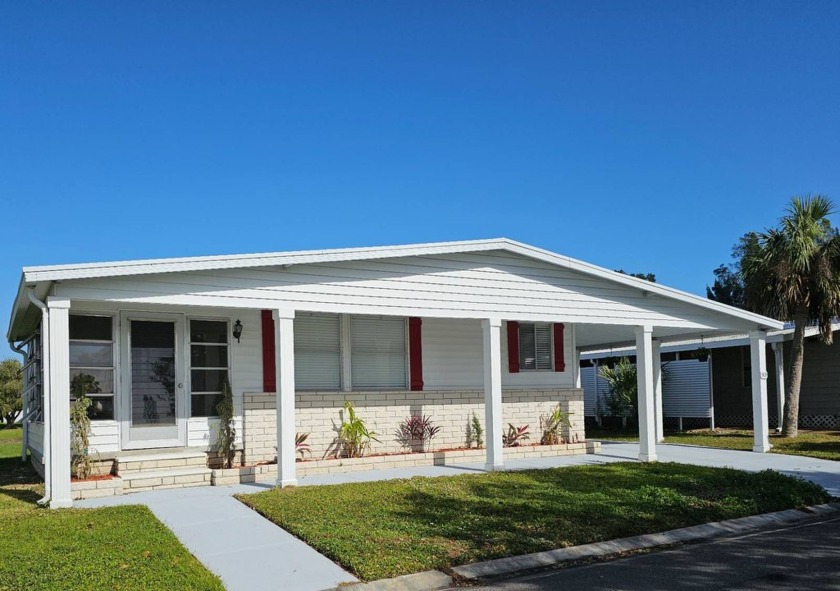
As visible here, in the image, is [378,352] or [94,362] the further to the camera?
[378,352]

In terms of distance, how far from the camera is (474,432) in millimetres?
14758

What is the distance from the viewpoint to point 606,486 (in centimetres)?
1027

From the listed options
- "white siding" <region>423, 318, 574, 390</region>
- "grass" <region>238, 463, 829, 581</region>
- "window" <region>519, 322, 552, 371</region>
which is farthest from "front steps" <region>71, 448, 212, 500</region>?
"window" <region>519, 322, 552, 371</region>

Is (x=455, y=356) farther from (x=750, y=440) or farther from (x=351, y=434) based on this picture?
(x=750, y=440)

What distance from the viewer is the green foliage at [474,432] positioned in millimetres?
14703

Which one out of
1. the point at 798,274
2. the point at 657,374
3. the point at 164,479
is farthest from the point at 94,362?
the point at 798,274

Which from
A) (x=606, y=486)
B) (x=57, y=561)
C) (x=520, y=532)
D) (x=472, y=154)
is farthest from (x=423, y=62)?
(x=57, y=561)

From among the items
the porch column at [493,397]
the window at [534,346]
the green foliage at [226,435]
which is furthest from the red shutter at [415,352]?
the green foliage at [226,435]

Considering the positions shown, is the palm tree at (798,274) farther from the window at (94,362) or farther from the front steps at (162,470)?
the window at (94,362)

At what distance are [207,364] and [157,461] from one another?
183 cm

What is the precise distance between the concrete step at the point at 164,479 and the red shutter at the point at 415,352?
14.7 ft

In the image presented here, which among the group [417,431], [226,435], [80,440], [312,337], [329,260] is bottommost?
[417,431]

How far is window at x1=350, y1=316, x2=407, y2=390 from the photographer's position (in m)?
13.7

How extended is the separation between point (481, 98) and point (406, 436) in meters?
9.88
